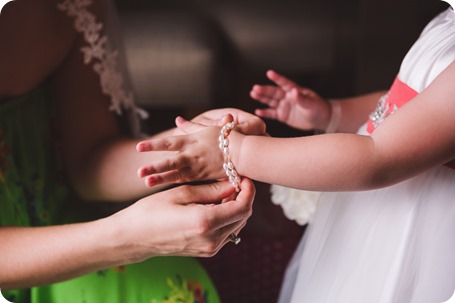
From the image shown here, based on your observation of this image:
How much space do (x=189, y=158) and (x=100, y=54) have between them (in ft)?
1.21

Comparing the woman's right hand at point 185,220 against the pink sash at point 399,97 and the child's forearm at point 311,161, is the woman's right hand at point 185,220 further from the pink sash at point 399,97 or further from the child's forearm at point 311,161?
the pink sash at point 399,97

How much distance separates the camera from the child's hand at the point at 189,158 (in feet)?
2.01

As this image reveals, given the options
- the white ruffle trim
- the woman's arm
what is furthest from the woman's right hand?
the white ruffle trim

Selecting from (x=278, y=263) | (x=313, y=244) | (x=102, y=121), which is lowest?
(x=278, y=263)

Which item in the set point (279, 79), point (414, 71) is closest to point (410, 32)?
point (279, 79)

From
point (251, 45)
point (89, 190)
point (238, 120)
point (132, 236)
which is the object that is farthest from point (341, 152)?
point (251, 45)

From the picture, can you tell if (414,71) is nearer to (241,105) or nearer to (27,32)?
(27,32)

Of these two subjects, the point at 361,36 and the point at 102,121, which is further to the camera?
the point at 361,36

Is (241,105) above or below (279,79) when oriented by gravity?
below

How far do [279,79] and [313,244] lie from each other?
274 mm

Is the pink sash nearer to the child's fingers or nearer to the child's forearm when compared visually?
the child's forearm

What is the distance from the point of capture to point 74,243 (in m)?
0.69

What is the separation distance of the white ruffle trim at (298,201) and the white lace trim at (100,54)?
0.31 m

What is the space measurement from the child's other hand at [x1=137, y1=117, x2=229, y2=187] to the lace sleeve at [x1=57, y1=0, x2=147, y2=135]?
32cm
